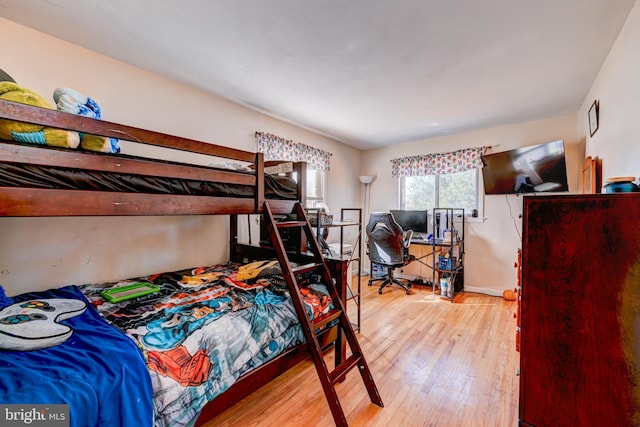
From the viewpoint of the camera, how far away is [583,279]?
998 mm

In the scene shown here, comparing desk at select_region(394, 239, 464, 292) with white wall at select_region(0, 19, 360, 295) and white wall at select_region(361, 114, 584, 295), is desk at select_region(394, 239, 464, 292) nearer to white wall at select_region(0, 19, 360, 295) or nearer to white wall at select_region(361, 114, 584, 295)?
white wall at select_region(361, 114, 584, 295)

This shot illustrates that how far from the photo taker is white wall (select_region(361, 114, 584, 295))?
3260mm

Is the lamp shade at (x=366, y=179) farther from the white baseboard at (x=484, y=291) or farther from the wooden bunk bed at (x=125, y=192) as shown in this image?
the wooden bunk bed at (x=125, y=192)

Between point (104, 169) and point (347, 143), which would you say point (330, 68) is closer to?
point (104, 169)

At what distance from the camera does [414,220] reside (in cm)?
425

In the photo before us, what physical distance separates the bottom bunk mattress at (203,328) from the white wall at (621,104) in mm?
2072

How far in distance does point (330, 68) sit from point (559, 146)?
2770mm

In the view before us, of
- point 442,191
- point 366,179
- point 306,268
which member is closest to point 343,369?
point 306,268

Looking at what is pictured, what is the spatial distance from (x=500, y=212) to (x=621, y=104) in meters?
2.16

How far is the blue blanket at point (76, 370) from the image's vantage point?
855 mm

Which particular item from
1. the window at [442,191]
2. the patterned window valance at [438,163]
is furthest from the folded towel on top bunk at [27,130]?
the window at [442,191]

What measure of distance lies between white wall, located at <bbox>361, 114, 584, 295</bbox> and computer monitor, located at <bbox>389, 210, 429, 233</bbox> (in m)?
0.60

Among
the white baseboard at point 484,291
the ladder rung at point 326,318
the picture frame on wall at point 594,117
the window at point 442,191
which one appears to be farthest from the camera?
the window at point 442,191

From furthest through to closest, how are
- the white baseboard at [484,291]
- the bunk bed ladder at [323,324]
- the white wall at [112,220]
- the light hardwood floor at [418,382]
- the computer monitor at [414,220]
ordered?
1. the computer monitor at [414,220]
2. the white baseboard at [484,291]
3. the white wall at [112,220]
4. the light hardwood floor at [418,382]
5. the bunk bed ladder at [323,324]
